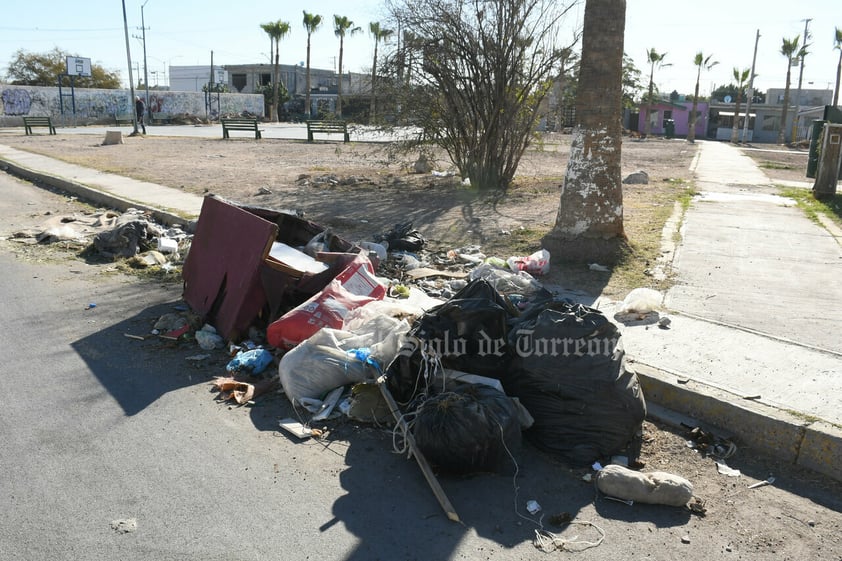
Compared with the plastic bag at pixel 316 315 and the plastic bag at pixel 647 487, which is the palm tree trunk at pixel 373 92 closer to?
the plastic bag at pixel 316 315

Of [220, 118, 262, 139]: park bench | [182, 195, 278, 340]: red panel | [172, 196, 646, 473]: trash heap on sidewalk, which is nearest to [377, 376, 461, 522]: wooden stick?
[172, 196, 646, 473]: trash heap on sidewalk

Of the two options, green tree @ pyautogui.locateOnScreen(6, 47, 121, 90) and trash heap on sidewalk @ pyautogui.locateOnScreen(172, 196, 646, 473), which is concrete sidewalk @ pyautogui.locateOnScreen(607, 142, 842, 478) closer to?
trash heap on sidewalk @ pyautogui.locateOnScreen(172, 196, 646, 473)

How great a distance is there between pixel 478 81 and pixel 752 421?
10110 mm

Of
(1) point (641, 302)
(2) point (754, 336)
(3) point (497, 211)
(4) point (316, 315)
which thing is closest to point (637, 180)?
(3) point (497, 211)

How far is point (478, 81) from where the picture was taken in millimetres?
12781

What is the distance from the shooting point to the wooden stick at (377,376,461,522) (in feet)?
10.2

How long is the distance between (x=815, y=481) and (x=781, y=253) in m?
5.23

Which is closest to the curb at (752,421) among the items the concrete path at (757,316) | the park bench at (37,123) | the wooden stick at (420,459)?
the concrete path at (757,316)

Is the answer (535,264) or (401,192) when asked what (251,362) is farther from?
(401,192)

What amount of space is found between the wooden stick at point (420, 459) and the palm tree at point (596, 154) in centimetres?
391

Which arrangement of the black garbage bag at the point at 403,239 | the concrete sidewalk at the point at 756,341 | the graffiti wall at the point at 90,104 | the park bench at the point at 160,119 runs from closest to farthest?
the concrete sidewalk at the point at 756,341
the black garbage bag at the point at 403,239
the graffiti wall at the point at 90,104
the park bench at the point at 160,119

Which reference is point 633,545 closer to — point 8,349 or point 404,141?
point 8,349

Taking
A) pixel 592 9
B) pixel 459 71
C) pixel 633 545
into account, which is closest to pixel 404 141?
pixel 459 71

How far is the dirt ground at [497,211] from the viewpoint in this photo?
119 inches
